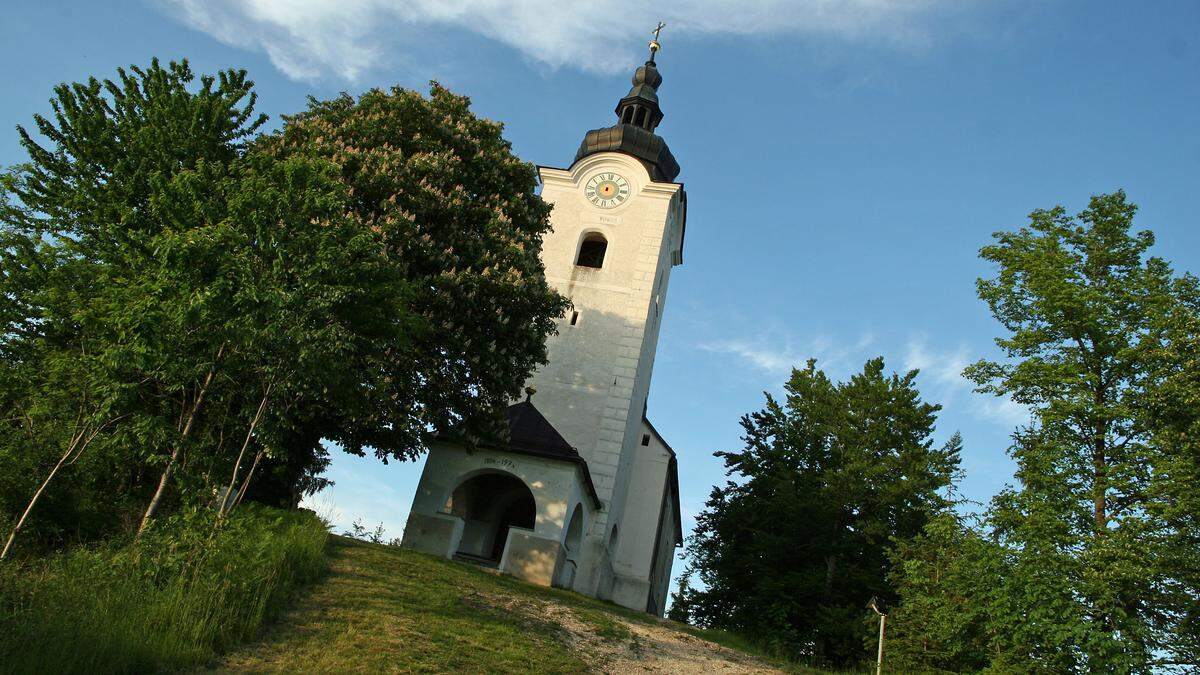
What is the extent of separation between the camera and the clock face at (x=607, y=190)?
2808 centimetres

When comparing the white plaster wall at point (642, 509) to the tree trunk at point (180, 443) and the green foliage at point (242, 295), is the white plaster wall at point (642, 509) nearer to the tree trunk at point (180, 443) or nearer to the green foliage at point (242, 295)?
the green foliage at point (242, 295)

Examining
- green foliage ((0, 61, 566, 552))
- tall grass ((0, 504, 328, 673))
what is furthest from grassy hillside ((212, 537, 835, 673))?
green foliage ((0, 61, 566, 552))

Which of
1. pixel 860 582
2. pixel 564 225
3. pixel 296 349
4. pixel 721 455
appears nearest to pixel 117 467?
pixel 296 349

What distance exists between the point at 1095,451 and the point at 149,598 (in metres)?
16.2

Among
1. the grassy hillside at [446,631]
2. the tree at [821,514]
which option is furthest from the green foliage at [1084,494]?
the tree at [821,514]

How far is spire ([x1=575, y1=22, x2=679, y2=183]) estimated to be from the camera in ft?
96.8

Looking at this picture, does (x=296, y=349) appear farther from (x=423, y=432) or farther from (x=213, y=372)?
(x=423, y=432)

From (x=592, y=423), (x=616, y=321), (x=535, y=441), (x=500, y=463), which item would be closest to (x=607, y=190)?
(x=616, y=321)

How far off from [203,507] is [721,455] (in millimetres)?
24061

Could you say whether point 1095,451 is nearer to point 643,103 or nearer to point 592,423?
point 592,423

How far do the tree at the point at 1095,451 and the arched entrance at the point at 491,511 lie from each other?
12.3 meters

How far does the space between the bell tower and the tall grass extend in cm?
1291

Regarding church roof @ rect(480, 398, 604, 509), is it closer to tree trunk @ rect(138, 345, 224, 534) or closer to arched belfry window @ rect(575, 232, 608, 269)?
arched belfry window @ rect(575, 232, 608, 269)

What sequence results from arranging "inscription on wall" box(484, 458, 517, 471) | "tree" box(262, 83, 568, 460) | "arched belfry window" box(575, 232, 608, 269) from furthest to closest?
1. "arched belfry window" box(575, 232, 608, 269)
2. "inscription on wall" box(484, 458, 517, 471)
3. "tree" box(262, 83, 568, 460)
